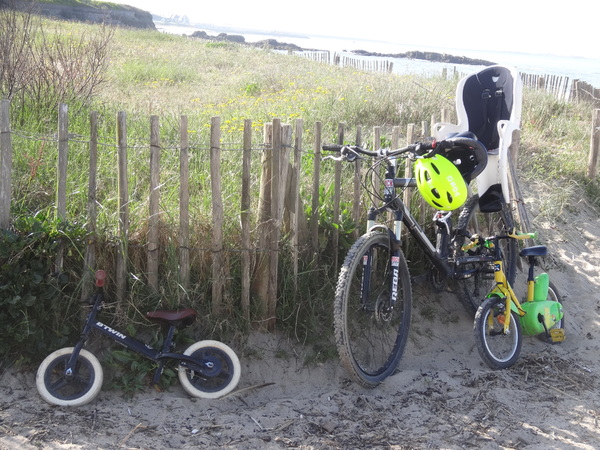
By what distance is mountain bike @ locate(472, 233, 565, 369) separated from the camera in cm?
491

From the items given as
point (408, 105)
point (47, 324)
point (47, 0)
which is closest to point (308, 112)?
point (408, 105)

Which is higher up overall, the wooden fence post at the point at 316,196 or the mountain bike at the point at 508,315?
the wooden fence post at the point at 316,196

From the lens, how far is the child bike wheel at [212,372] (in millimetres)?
4340

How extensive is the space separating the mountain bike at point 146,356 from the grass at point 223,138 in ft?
0.89

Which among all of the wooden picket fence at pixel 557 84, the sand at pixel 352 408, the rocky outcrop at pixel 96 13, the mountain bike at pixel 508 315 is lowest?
the sand at pixel 352 408

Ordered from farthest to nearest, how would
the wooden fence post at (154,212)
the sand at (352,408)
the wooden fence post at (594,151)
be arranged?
the wooden fence post at (594,151)
the wooden fence post at (154,212)
the sand at (352,408)

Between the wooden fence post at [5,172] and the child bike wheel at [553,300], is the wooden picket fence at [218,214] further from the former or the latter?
the child bike wheel at [553,300]

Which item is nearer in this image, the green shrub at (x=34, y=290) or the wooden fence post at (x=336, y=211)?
the green shrub at (x=34, y=290)

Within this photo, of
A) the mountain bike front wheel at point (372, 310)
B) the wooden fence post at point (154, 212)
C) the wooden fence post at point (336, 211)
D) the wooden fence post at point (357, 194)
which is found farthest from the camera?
the wooden fence post at point (357, 194)

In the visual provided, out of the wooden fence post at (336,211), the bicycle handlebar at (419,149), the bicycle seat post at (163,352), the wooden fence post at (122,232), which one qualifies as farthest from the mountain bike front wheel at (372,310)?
the wooden fence post at (122,232)

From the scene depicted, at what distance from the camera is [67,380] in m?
4.14

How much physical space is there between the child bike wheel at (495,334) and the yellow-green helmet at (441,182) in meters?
1.04

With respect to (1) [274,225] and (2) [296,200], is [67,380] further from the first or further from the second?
(2) [296,200]

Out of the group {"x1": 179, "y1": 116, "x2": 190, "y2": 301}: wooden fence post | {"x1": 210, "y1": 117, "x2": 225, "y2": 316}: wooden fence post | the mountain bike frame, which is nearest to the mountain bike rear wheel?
the mountain bike frame
